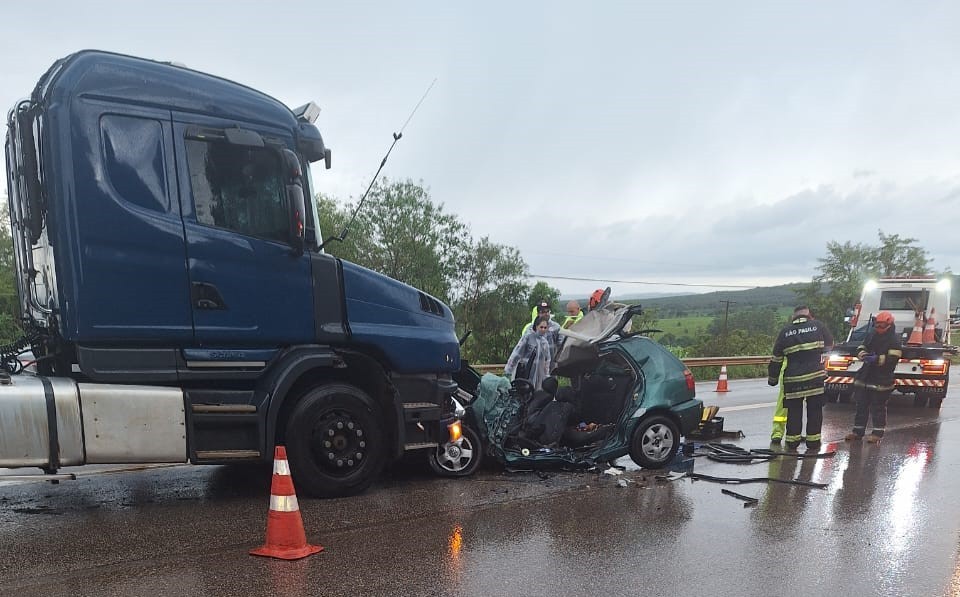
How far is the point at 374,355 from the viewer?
564 cm

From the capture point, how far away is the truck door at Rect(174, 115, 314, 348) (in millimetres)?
4902

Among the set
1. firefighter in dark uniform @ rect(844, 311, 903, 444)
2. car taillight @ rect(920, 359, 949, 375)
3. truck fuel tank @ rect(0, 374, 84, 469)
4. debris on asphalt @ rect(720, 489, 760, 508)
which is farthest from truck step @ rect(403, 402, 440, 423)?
car taillight @ rect(920, 359, 949, 375)

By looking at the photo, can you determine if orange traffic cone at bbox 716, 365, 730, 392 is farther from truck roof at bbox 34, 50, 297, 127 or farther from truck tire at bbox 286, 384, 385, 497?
truck roof at bbox 34, 50, 297, 127

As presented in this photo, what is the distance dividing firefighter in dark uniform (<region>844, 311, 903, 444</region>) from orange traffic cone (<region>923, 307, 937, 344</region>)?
6.82 m

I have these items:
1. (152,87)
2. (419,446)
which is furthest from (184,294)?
(419,446)

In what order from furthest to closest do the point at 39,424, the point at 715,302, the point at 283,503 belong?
the point at 715,302
the point at 39,424
the point at 283,503

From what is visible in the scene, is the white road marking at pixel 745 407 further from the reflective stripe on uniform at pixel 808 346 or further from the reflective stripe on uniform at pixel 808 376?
the reflective stripe on uniform at pixel 808 346

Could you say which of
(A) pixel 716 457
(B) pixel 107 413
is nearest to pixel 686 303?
(A) pixel 716 457

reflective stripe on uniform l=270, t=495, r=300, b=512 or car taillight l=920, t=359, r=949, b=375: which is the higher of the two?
reflective stripe on uniform l=270, t=495, r=300, b=512

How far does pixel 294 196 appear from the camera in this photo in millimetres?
5074

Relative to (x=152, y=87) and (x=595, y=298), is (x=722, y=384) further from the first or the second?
(x=152, y=87)

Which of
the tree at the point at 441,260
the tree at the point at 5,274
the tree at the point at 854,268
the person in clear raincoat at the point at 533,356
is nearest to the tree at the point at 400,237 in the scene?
the tree at the point at 441,260

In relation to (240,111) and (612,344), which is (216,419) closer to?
(240,111)

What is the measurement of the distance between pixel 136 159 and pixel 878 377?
873 cm
